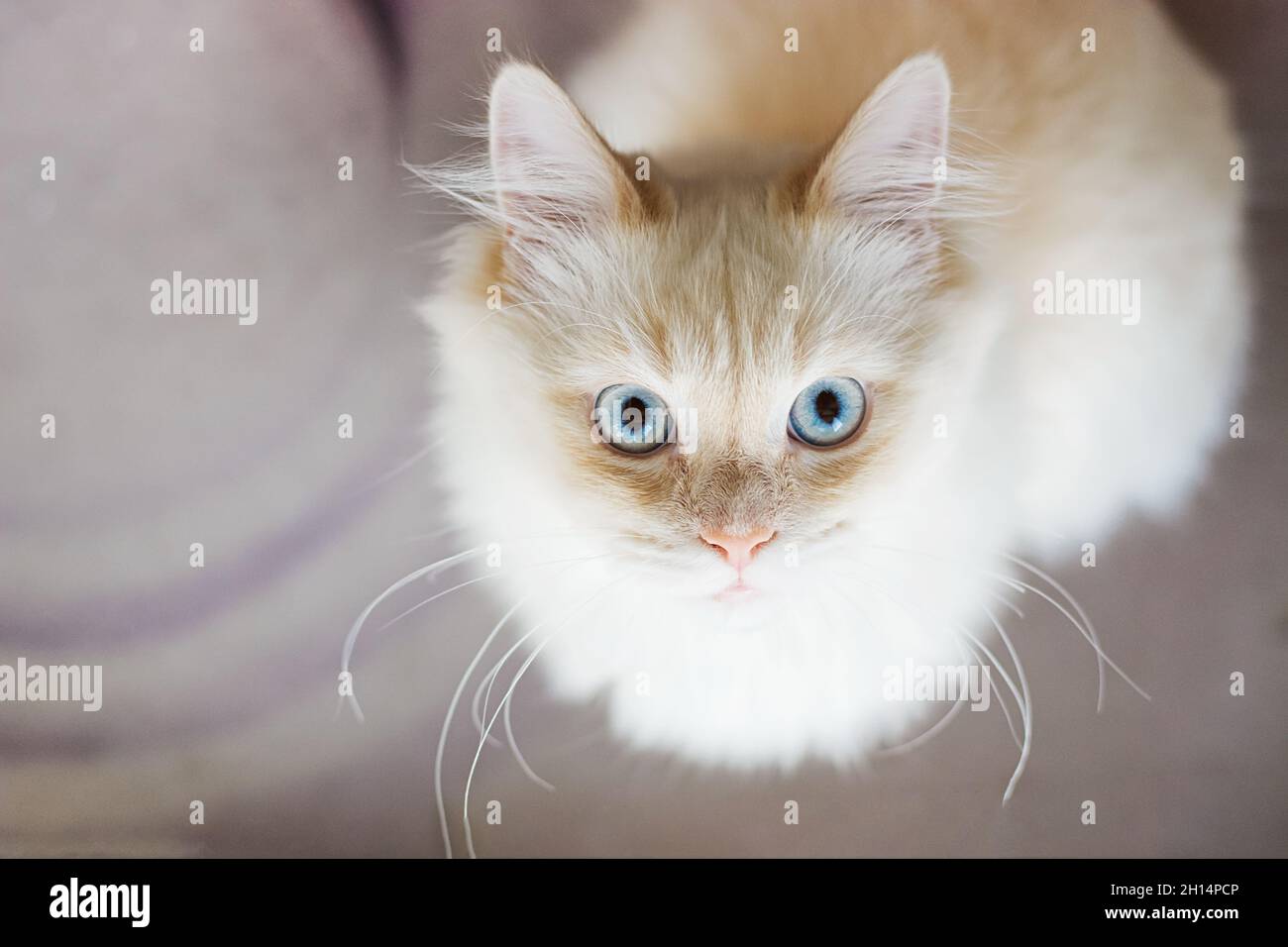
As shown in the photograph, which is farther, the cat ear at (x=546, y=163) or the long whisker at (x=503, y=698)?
the long whisker at (x=503, y=698)

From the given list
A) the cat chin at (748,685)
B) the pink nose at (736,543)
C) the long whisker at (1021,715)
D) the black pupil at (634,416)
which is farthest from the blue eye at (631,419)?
the long whisker at (1021,715)

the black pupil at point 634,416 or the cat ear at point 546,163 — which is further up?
the cat ear at point 546,163

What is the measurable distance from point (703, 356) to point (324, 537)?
1.93 feet

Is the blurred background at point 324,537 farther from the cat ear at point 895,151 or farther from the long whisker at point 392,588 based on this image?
the cat ear at point 895,151

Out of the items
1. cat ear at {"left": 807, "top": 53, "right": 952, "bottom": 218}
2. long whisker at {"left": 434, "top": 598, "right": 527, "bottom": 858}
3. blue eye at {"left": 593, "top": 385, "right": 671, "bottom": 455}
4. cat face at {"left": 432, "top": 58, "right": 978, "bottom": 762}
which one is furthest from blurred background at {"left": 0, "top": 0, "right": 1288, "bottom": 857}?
cat ear at {"left": 807, "top": 53, "right": 952, "bottom": 218}

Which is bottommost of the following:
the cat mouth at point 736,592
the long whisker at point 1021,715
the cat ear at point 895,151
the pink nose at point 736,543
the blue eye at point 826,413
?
the long whisker at point 1021,715

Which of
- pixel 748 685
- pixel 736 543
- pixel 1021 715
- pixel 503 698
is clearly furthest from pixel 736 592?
pixel 1021 715

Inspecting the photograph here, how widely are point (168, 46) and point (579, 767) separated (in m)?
1.14

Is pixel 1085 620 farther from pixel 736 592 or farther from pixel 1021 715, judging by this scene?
pixel 736 592

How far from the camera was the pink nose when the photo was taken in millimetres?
1124

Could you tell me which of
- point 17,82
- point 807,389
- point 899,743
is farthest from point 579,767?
point 17,82

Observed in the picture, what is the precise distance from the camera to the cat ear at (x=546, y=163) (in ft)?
3.67

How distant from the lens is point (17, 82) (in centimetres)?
132

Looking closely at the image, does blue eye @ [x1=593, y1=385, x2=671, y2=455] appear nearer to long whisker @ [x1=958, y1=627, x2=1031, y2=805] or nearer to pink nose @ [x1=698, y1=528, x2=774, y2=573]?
pink nose @ [x1=698, y1=528, x2=774, y2=573]
